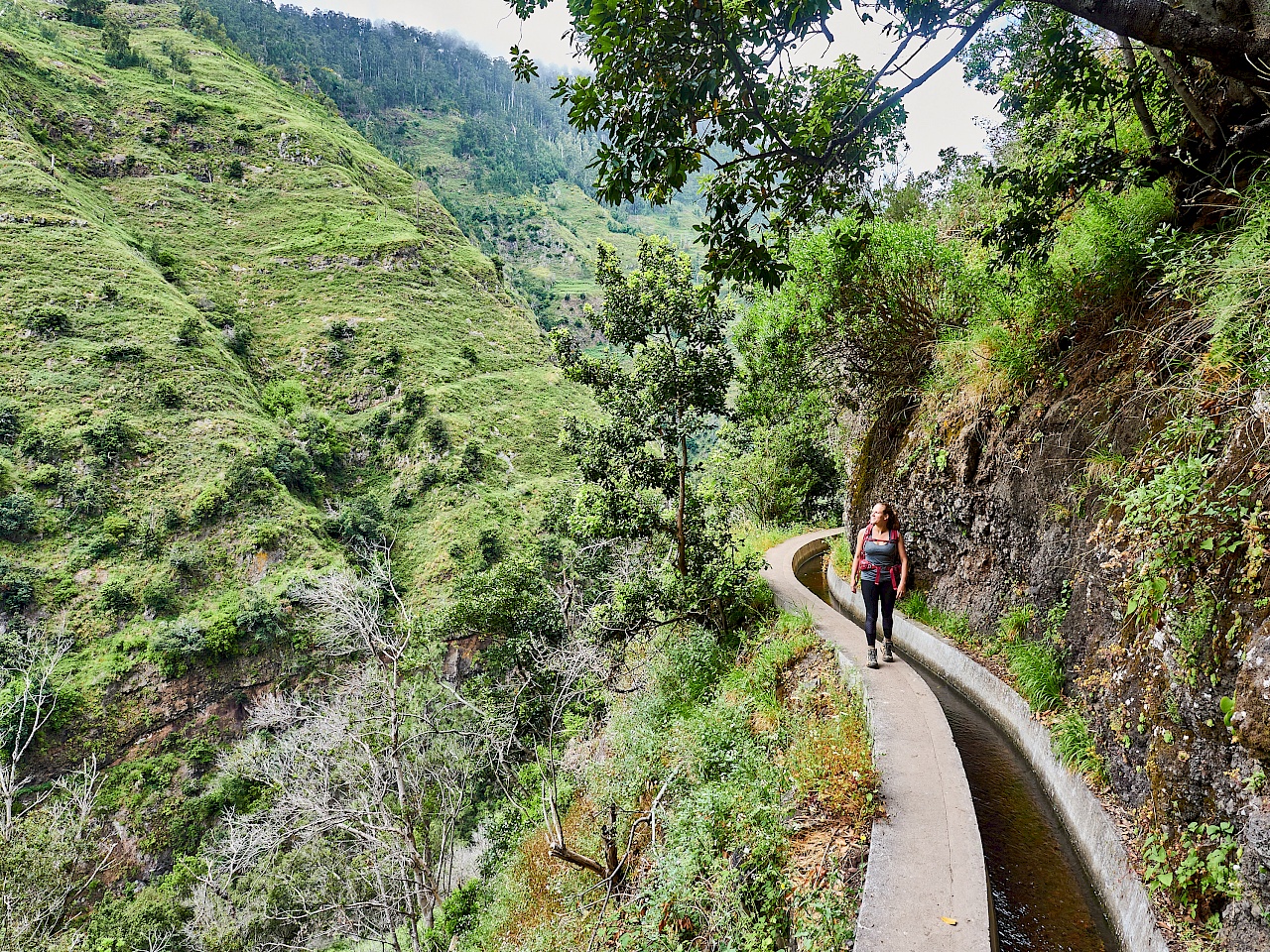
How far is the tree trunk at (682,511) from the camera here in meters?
9.46

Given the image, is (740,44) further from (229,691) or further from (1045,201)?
(229,691)

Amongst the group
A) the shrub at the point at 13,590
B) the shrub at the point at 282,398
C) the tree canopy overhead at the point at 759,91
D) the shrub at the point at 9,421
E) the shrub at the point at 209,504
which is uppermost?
the tree canopy overhead at the point at 759,91

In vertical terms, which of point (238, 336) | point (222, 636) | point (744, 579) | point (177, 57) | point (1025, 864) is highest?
point (177, 57)

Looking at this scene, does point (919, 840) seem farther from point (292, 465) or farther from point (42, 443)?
point (42, 443)

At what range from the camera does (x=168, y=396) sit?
1919 inches

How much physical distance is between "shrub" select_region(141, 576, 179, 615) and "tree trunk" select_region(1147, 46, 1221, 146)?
51.4 meters

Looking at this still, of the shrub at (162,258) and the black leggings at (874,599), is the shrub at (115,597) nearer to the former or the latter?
the shrub at (162,258)

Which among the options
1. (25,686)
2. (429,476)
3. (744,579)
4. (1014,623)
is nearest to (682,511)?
(744,579)

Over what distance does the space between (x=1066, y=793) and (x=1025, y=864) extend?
2.49ft

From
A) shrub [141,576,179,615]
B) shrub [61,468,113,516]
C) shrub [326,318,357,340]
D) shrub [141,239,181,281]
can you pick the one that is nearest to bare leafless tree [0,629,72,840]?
shrub [141,576,179,615]

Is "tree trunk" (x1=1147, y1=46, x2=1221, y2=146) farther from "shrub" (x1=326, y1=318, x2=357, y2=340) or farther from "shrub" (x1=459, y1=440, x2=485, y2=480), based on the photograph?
"shrub" (x1=326, y1=318, x2=357, y2=340)

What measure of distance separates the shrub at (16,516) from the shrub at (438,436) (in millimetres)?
29135

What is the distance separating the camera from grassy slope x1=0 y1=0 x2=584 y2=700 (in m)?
42.9

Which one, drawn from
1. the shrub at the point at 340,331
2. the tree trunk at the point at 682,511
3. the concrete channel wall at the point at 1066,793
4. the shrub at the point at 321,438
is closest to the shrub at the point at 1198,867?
the concrete channel wall at the point at 1066,793
